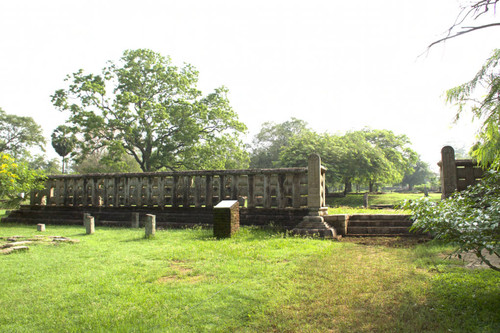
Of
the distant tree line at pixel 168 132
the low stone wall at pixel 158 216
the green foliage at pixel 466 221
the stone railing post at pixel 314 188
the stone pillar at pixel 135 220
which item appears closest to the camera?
the green foliage at pixel 466 221

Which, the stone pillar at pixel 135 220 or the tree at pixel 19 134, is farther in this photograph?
the tree at pixel 19 134

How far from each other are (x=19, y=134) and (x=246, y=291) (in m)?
50.7

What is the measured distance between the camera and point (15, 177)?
13.1 m

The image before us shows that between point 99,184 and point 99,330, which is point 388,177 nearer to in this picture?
point 99,184

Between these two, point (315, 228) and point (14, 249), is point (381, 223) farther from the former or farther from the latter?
point (14, 249)

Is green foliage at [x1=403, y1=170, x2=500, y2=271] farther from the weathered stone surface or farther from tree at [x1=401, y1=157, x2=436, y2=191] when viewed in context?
tree at [x1=401, y1=157, x2=436, y2=191]

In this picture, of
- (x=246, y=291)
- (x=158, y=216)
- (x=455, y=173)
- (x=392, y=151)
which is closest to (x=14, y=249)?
(x=158, y=216)

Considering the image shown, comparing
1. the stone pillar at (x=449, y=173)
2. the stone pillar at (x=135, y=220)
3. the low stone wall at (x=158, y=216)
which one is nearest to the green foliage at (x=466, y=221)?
the stone pillar at (x=449, y=173)

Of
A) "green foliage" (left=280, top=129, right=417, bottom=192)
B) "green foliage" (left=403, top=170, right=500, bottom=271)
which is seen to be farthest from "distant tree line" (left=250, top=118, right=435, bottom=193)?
"green foliage" (left=403, top=170, right=500, bottom=271)

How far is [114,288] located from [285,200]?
23.5 ft

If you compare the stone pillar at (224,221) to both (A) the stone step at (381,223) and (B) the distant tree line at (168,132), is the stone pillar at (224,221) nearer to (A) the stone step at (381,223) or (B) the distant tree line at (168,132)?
(A) the stone step at (381,223)

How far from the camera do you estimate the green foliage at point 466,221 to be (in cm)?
356

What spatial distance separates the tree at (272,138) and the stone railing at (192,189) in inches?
1515

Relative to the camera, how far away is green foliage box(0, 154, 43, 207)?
497 inches
